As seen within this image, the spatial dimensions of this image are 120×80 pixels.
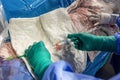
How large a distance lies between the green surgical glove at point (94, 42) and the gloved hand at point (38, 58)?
0.18 metres

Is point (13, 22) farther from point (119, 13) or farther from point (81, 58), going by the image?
point (119, 13)

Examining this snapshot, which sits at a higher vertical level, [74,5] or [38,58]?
[74,5]

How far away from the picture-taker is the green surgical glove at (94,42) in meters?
1.25

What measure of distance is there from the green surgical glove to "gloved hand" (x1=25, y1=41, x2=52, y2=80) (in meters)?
0.18

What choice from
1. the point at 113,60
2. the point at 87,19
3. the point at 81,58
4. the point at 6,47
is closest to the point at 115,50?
the point at 81,58

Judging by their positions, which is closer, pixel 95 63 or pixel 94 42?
pixel 94 42

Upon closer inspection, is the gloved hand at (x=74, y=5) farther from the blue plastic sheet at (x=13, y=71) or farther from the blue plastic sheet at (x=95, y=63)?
the blue plastic sheet at (x=13, y=71)

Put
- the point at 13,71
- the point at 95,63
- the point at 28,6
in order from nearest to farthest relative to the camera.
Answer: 1. the point at 13,71
2. the point at 95,63
3. the point at 28,6

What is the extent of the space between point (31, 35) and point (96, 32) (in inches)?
16.6

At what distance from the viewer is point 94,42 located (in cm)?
126

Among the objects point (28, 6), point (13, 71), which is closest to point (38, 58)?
point (13, 71)

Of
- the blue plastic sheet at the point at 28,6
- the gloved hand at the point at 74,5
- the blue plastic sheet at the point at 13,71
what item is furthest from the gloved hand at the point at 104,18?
the blue plastic sheet at the point at 13,71

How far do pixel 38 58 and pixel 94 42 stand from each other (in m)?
0.32

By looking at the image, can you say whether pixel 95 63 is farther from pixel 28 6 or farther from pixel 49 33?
pixel 28 6
